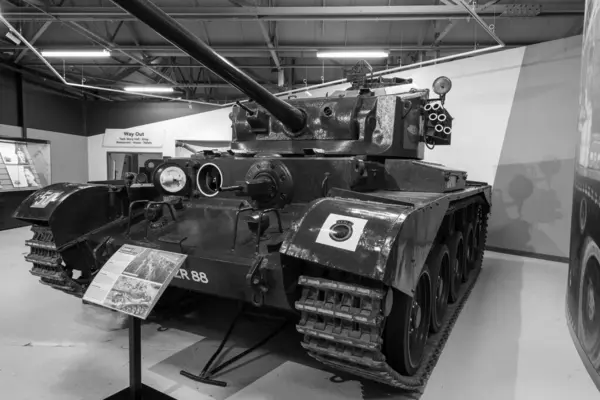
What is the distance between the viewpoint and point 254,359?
155 inches

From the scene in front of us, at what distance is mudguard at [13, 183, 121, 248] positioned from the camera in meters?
4.21

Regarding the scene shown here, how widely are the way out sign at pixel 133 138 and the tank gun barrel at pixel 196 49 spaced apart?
12310 mm

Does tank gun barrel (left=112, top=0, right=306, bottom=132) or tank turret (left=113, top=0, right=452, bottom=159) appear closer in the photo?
tank gun barrel (left=112, top=0, right=306, bottom=132)

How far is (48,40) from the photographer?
12219 millimetres

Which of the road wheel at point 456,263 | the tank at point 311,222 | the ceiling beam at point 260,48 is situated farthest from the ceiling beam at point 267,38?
the road wheel at point 456,263

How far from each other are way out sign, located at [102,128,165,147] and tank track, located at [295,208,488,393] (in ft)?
45.8

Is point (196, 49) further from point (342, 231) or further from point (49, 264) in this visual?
point (49, 264)

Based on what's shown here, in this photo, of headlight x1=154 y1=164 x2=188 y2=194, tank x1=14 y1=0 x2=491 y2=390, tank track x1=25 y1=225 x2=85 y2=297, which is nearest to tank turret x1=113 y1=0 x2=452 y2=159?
tank x1=14 y1=0 x2=491 y2=390

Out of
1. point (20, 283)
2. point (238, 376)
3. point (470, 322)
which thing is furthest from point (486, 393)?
point (20, 283)

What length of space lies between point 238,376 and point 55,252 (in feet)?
7.34

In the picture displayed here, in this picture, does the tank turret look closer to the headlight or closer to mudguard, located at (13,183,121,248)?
the headlight

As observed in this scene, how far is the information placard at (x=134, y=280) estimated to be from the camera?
2.62 meters

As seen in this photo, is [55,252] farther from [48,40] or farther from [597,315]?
[48,40]

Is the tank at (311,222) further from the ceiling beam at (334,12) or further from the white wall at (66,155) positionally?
the white wall at (66,155)
